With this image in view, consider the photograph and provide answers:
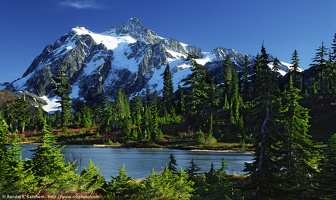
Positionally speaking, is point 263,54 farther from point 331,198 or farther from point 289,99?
point 289,99

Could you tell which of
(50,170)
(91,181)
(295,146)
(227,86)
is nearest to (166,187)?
(91,181)

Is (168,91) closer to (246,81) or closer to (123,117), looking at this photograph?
(123,117)

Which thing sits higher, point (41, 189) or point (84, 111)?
point (84, 111)

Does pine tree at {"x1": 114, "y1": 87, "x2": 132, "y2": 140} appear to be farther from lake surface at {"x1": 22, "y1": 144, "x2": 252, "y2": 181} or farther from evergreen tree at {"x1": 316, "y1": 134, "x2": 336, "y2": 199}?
evergreen tree at {"x1": 316, "y1": 134, "x2": 336, "y2": 199}

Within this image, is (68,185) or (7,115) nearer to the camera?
(68,185)

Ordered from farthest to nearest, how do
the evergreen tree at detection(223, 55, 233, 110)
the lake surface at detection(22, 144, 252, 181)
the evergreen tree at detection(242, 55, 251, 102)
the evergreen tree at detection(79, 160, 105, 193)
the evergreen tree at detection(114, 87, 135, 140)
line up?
1. the evergreen tree at detection(242, 55, 251, 102)
2. the evergreen tree at detection(223, 55, 233, 110)
3. the evergreen tree at detection(114, 87, 135, 140)
4. the lake surface at detection(22, 144, 252, 181)
5. the evergreen tree at detection(79, 160, 105, 193)

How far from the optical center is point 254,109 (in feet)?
48.2

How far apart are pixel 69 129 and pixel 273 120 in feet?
296

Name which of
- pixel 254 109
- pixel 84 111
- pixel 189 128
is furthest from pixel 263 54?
pixel 84 111

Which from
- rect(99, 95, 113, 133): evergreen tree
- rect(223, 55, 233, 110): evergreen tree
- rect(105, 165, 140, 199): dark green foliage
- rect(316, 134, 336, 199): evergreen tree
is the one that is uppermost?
rect(223, 55, 233, 110): evergreen tree

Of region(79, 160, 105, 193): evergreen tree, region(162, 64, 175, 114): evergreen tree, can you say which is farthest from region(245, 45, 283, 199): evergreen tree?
region(162, 64, 175, 114): evergreen tree

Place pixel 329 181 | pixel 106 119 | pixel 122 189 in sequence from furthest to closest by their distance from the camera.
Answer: pixel 106 119
pixel 122 189
pixel 329 181

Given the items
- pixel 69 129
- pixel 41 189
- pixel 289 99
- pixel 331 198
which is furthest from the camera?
pixel 69 129

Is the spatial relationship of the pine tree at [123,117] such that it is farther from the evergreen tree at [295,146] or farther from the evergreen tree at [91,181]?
the evergreen tree at [91,181]
